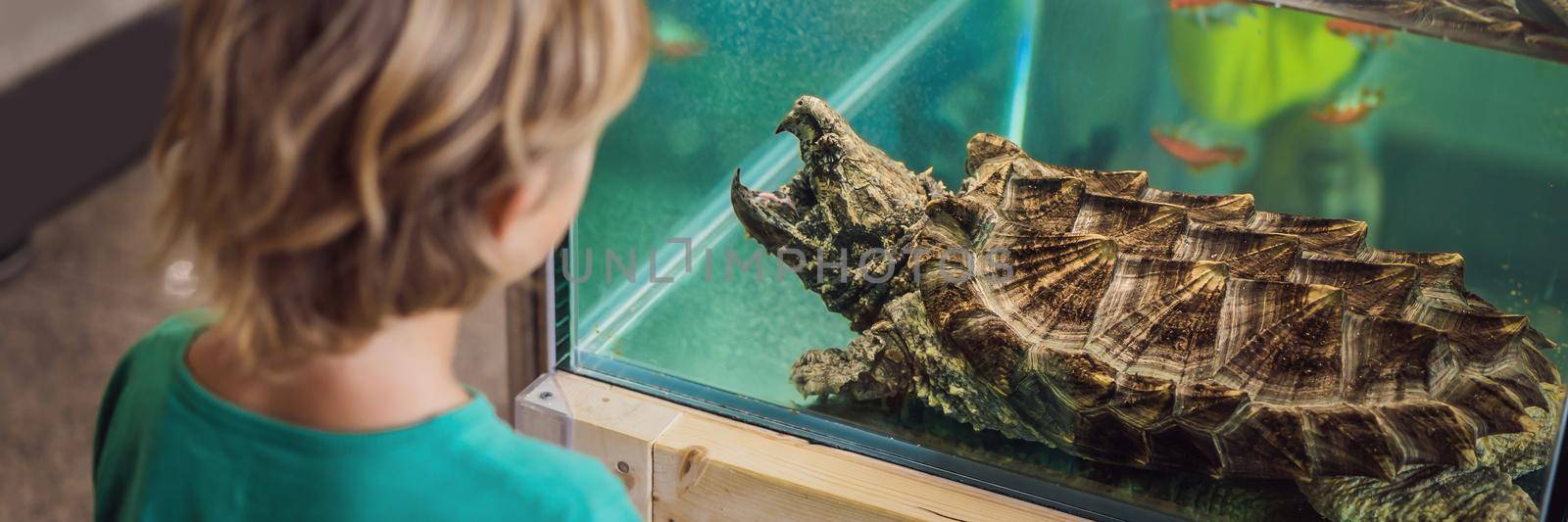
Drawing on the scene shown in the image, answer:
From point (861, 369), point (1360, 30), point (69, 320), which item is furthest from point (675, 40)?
point (69, 320)

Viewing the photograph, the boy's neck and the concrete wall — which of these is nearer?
the boy's neck

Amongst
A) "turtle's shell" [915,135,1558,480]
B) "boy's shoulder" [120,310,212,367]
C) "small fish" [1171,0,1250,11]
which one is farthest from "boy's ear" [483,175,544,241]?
"small fish" [1171,0,1250,11]

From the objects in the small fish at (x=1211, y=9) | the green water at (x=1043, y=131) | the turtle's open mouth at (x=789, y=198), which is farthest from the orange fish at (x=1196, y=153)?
the turtle's open mouth at (x=789, y=198)

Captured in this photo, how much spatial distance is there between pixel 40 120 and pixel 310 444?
64.2 inches

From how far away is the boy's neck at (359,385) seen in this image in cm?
48

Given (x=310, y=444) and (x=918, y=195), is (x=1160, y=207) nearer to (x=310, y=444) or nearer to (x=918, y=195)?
(x=918, y=195)

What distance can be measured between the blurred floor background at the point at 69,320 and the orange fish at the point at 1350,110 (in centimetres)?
118

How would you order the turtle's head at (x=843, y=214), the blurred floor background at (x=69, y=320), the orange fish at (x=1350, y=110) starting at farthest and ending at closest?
the blurred floor background at (x=69, y=320) < the turtle's head at (x=843, y=214) < the orange fish at (x=1350, y=110)

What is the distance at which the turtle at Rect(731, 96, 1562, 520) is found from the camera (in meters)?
0.86

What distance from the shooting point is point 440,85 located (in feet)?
1.28

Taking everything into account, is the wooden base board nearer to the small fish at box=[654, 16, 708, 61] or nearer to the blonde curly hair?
the small fish at box=[654, 16, 708, 61]

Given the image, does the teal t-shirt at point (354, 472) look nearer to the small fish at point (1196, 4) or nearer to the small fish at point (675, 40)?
the small fish at point (675, 40)

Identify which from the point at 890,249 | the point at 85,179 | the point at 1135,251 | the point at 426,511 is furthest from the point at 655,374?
the point at 85,179

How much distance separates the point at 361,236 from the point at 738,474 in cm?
66
